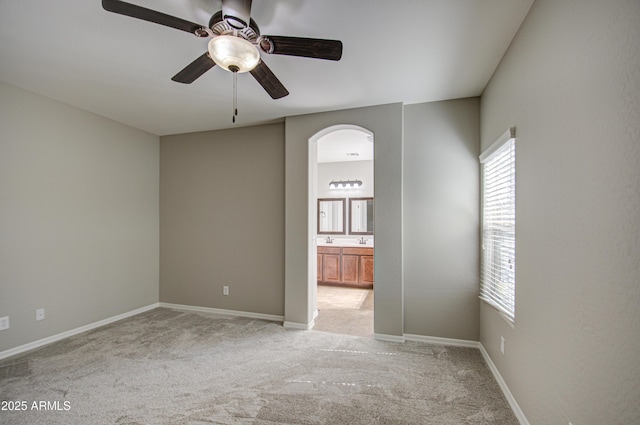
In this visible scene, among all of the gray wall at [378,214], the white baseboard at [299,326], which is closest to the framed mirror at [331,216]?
the gray wall at [378,214]

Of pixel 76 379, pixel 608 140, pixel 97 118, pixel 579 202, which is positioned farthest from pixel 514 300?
pixel 97 118

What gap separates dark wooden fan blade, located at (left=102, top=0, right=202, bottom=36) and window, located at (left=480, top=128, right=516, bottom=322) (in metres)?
2.21

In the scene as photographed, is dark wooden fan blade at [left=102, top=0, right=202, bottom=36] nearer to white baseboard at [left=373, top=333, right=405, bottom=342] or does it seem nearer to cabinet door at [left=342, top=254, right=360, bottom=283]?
white baseboard at [left=373, top=333, right=405, bottom=342]

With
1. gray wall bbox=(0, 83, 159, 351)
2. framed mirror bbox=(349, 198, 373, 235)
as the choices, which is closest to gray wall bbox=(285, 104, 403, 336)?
gray wall bbox=(0, 83, 159, 351)

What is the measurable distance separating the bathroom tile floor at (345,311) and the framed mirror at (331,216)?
4.44ft

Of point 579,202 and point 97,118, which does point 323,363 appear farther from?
point 97,118

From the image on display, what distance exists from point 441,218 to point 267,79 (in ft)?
7.44

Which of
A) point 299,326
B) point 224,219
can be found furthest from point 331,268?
point 224,219

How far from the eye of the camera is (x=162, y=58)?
2.40 meters

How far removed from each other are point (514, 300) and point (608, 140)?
1.33 m

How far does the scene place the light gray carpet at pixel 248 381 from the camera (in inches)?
78.8

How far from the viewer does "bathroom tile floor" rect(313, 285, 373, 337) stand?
3613 mm

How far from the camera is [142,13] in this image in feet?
4.77

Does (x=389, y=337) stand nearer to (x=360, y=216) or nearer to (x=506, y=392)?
(x=506, y=392)
